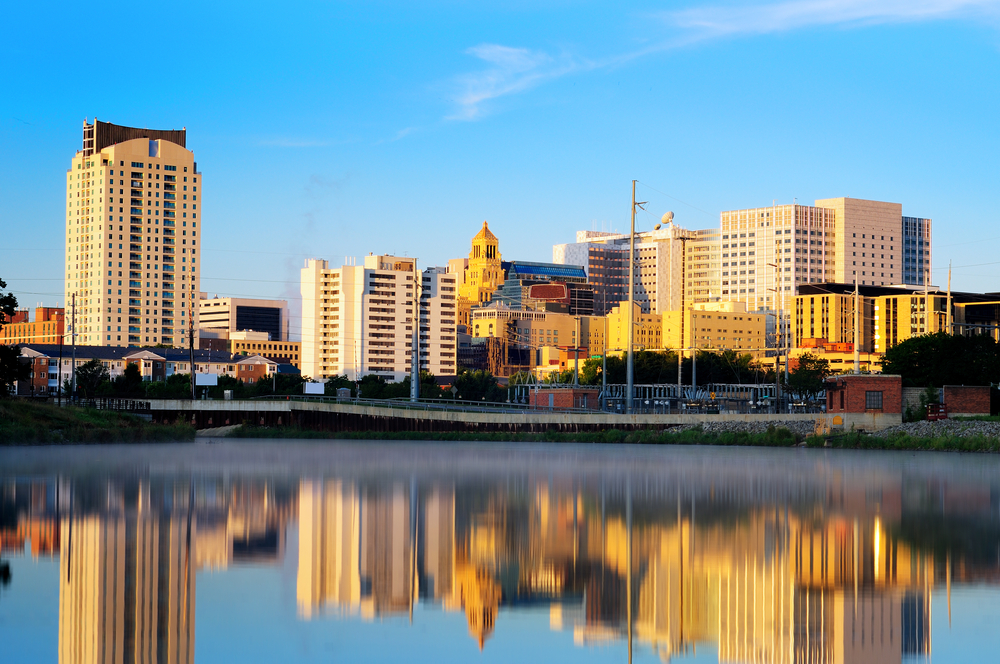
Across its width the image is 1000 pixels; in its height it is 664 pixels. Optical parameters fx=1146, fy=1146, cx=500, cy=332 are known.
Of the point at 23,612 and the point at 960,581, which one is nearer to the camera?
the point at 23,612

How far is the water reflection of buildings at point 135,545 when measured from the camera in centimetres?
1106

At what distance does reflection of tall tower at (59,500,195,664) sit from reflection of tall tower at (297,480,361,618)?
55.2 inches

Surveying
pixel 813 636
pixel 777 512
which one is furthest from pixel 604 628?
pixel 777 512

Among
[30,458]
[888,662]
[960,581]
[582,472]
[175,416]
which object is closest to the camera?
[888,662]

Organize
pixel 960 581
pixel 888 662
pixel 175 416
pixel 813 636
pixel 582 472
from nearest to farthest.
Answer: pixel 888 662
pixel 813 636
pixel 960 581
pixel 582 472
pixel 175 416

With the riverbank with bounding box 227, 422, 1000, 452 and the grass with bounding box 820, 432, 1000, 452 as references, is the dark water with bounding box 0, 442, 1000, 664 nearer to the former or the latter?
the grass with bounding box 820, 432, 1000, 452

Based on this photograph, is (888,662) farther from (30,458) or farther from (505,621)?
(30,458)

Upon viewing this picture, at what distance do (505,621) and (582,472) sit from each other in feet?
76.9

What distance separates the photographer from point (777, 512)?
21984mm

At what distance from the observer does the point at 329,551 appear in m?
16.3

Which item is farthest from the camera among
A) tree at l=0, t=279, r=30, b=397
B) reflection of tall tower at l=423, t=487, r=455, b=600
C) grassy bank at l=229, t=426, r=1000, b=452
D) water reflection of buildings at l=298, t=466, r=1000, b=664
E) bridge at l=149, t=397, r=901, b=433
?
bridge at l=149, t=397, r=901, b=433

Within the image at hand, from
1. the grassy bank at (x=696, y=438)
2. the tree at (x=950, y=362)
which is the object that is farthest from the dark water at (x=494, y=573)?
the tree at (x=950, y=362)

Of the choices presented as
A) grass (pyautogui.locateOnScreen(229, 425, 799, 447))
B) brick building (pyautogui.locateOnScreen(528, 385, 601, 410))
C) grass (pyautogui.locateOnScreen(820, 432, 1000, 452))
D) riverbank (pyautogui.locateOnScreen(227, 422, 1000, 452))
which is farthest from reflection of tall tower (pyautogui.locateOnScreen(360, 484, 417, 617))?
brick building (pyautogui.locateOnScreen(528, 385, 601, 410))

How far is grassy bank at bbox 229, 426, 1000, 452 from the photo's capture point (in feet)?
171
